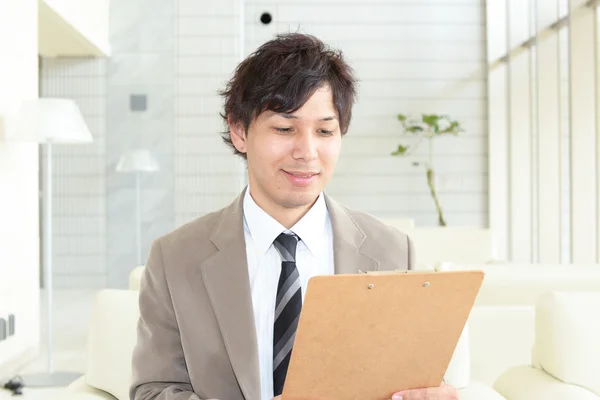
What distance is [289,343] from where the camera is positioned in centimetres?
173

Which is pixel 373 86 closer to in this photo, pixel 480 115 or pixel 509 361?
pixel 480 115

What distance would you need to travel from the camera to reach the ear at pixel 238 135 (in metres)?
1.76

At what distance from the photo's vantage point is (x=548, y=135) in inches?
319

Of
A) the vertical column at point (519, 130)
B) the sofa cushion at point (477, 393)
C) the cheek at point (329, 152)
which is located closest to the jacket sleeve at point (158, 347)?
the cheek at point (329, 152)

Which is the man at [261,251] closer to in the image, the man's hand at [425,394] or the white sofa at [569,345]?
the man's hand at [425,394]

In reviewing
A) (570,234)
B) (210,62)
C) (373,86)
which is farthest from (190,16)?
(570,234)

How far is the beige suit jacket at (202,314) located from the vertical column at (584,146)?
18.2ft

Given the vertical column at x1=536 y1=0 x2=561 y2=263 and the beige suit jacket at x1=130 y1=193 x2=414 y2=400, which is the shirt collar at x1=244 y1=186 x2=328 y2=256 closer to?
the beige suit jacket at x1=130 y1=193 x2=414 y2=400

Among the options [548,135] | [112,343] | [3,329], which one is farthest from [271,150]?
[548,135]

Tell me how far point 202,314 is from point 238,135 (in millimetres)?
390

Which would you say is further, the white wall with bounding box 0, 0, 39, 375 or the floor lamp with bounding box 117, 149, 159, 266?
the floor lamp with bounding box 117, 149, 159, 266

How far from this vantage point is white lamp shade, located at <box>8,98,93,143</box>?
565cm

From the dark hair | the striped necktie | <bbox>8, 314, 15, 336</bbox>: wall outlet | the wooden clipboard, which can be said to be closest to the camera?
the wooden clipboard

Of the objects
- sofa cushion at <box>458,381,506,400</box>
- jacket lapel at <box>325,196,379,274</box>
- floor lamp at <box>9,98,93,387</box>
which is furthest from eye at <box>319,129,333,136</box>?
floor lamp at <box>9,98,93,387</box>
